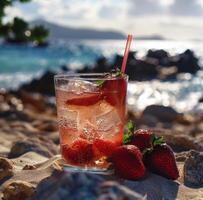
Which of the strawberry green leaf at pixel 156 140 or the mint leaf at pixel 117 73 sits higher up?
the mint leaf at pixel 117 73

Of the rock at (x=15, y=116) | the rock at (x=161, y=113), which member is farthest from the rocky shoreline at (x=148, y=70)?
the rock at (x=15, y=116)

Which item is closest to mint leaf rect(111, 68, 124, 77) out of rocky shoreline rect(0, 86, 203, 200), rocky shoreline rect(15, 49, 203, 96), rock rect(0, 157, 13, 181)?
rocky shoreline rect(0, 86, 203, 200)

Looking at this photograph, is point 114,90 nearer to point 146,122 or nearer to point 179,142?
point 179,142

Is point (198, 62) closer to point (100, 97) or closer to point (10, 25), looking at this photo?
point (10, 25)

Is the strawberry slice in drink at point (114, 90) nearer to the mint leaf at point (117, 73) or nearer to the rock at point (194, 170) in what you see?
the mint leaf at point (117, 73)

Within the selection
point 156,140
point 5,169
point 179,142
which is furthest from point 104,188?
point 179,142

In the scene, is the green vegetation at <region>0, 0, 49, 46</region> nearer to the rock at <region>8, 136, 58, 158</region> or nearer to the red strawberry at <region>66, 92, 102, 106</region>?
the rock at <region>8, 136, 58, 158</region>

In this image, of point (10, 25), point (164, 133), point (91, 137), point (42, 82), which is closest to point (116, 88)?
point (91, 137)
